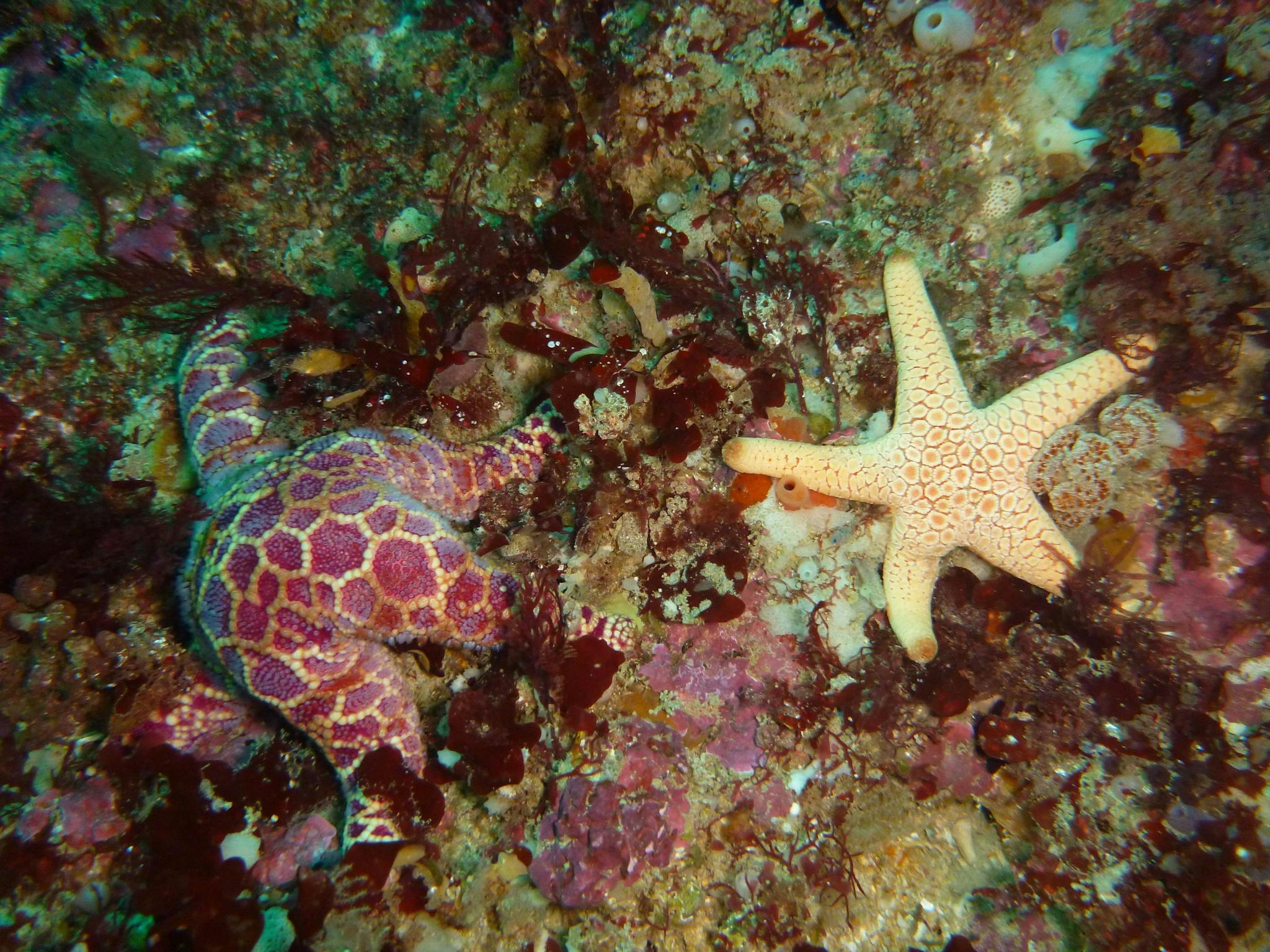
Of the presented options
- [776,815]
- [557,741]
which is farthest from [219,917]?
[776,815]

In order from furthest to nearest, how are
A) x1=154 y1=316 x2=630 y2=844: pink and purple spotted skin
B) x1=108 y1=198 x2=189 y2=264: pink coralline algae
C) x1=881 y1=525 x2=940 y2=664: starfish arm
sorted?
x1=108 y1=198 x2=189 y2=264: pink coralline algae
x1=881 y1=525 x2=940 y2=664: starfish arm
x1=154 y1=316 x2=630 y2=844: pink and purple spotted skin

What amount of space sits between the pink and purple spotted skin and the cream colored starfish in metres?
1.65

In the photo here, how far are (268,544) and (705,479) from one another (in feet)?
8.60

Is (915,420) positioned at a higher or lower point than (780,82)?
lower

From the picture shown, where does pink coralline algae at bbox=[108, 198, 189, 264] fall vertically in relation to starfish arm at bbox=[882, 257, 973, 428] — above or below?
above

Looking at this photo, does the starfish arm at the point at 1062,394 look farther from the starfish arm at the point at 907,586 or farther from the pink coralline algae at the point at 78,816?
the pink coralline algae at the point at 78,816

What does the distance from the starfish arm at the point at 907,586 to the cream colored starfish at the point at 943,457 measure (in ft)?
0.03

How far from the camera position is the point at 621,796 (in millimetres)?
3363

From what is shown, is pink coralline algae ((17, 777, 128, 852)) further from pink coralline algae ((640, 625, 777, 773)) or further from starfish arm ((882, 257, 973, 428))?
starfish arm ((882, 257, 973, 428))

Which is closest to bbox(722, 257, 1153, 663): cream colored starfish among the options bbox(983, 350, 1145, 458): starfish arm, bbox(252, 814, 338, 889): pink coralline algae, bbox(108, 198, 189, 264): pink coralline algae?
bbox(983, 350, 1145, 458): starfish arm

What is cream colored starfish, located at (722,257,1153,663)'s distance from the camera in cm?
337

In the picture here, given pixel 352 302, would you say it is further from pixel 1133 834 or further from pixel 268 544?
pixel 1133 834

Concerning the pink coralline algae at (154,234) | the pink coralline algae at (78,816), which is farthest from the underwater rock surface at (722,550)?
the pink coralline algae at (154,234)

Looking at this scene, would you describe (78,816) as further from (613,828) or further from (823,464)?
(823,464)
